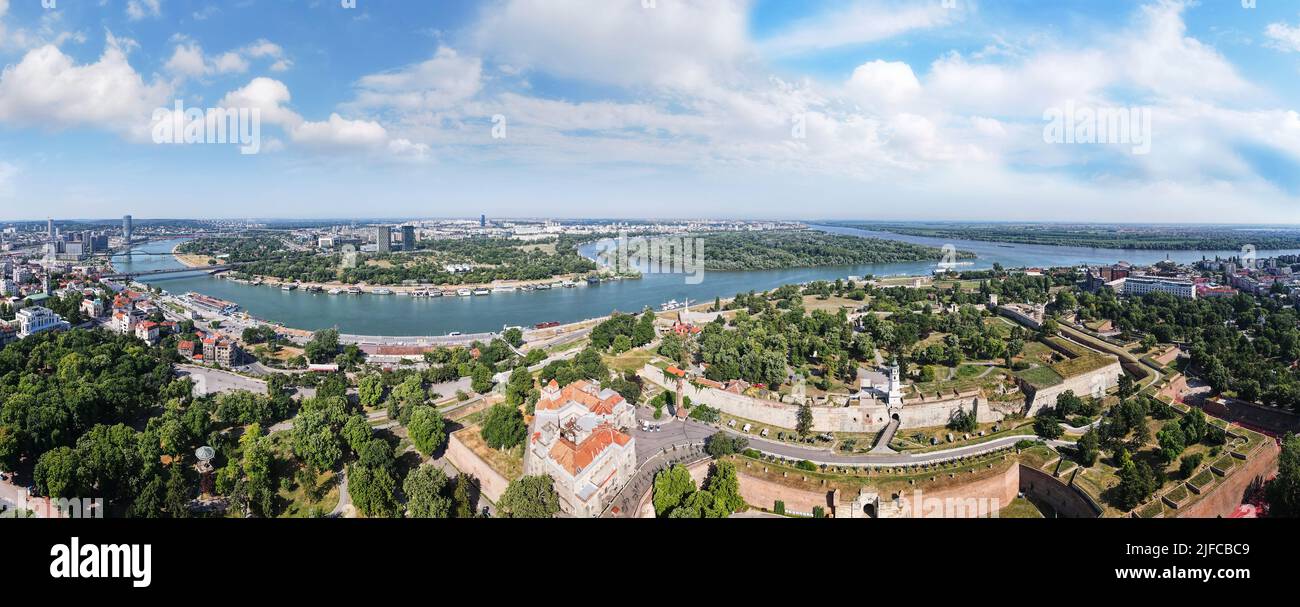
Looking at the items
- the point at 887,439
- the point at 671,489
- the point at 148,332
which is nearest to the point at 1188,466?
the point at 887,439

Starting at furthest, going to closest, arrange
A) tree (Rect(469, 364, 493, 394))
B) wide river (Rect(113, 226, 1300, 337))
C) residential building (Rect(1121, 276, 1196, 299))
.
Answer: wide river (Rect(113, 226, 1300, 337)) → residential building (Rect(1121, 276, 1196, 299)) → tree (Rect(469, 364, 493, 394))

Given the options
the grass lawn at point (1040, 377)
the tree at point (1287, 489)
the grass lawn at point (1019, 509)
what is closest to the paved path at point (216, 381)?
the grass lawn at point (1019, 509)

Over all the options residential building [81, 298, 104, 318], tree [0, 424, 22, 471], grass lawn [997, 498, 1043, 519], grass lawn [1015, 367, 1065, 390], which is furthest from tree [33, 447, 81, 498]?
residential building [81, 298, 104, 318]

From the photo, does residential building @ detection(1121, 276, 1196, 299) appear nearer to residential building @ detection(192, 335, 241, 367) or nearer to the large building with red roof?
the large building with red roof

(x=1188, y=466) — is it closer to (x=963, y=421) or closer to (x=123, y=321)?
(x=963, y=421)

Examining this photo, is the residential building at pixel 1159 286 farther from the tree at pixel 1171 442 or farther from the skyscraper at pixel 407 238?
the skyscraper at pixel 407 238
